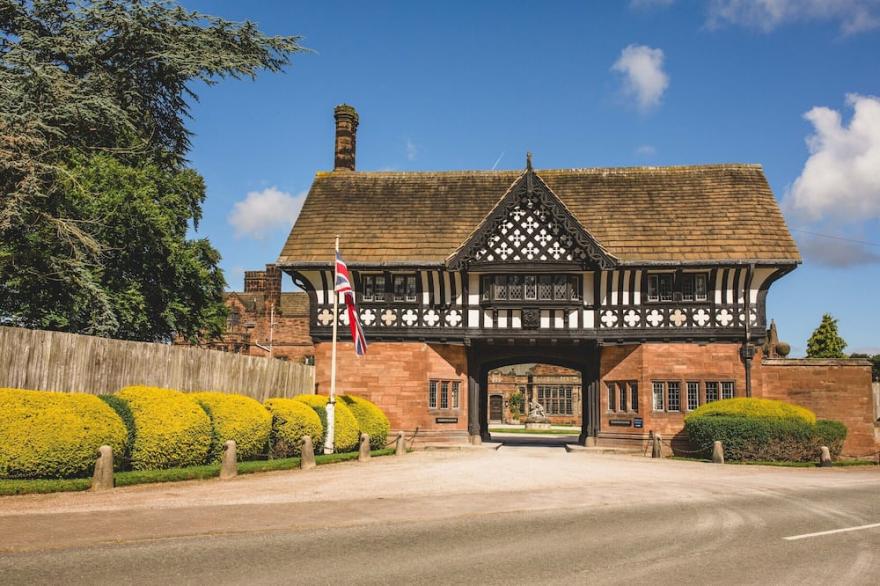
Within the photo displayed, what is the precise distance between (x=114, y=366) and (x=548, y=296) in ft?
52.6

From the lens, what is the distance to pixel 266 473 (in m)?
17.5

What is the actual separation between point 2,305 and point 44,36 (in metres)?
9.30

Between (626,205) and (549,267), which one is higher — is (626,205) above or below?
above

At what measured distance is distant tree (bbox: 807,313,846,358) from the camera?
1891 inches

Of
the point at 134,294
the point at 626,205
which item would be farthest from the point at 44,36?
the point at 626,205

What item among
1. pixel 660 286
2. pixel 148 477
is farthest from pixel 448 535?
pixel 660 286

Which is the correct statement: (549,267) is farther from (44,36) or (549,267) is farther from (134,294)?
(44,36)

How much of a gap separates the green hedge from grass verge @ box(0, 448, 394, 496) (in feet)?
38.2

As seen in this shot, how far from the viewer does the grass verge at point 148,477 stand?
1271cm

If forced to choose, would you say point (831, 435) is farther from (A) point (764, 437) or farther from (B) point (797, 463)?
(A) point (764, 437)

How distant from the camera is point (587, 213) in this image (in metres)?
30.9

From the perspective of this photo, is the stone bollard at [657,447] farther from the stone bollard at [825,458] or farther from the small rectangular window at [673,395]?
the stone bollard at [825,458]

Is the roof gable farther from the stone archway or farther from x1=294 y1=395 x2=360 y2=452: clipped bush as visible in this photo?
x1=294 y1=395 x2=360 y2=452: clipped bush

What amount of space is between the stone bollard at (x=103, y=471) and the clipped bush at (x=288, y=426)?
6.27m
